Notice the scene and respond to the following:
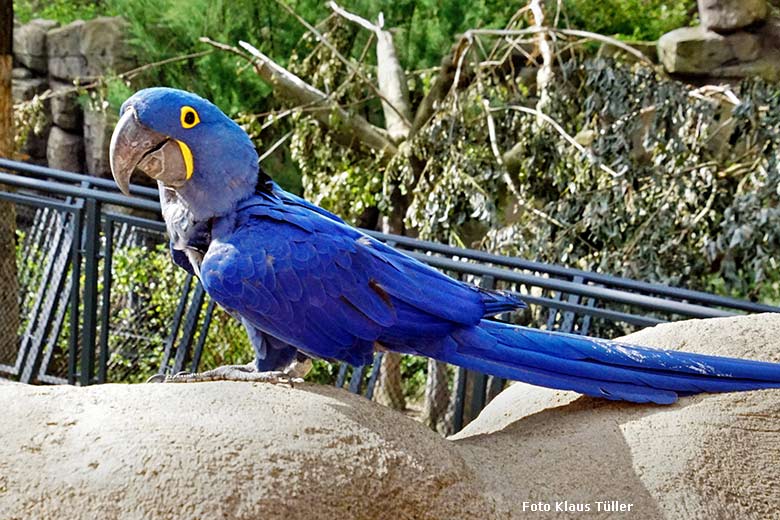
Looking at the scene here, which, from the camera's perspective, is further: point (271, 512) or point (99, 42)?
point (99, 42)

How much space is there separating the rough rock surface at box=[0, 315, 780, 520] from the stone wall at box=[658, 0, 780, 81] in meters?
4.38

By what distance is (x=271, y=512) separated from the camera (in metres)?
1.41

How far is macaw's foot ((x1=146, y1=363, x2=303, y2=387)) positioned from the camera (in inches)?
69.6

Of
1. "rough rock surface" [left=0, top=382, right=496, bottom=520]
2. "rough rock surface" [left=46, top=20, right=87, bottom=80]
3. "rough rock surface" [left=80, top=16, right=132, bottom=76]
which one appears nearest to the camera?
"rough rock surface" [left=0, top=382, right=496, bottom=520]

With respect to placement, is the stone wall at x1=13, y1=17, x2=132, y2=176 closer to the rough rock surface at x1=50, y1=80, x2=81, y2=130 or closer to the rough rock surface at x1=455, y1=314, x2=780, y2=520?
the rough rock surface at x1=50, y1=80, x2=81, y2=130

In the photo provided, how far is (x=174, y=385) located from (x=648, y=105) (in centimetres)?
320

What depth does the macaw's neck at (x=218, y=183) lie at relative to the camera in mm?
1788

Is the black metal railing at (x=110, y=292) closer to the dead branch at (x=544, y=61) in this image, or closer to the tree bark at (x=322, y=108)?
the dead branch at (x=544, y=61)

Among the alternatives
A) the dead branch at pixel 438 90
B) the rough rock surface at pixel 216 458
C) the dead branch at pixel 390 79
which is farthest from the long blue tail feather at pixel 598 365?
the dead branch at pixel 390 79

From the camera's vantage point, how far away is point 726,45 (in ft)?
19.3

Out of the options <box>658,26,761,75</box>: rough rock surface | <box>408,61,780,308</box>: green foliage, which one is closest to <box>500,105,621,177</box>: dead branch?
<box>408,61,780,308</box>: green foliage

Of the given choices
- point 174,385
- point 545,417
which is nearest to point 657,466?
point 545,417

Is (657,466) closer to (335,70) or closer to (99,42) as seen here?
(335,70)

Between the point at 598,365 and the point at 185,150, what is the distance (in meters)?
0.89
